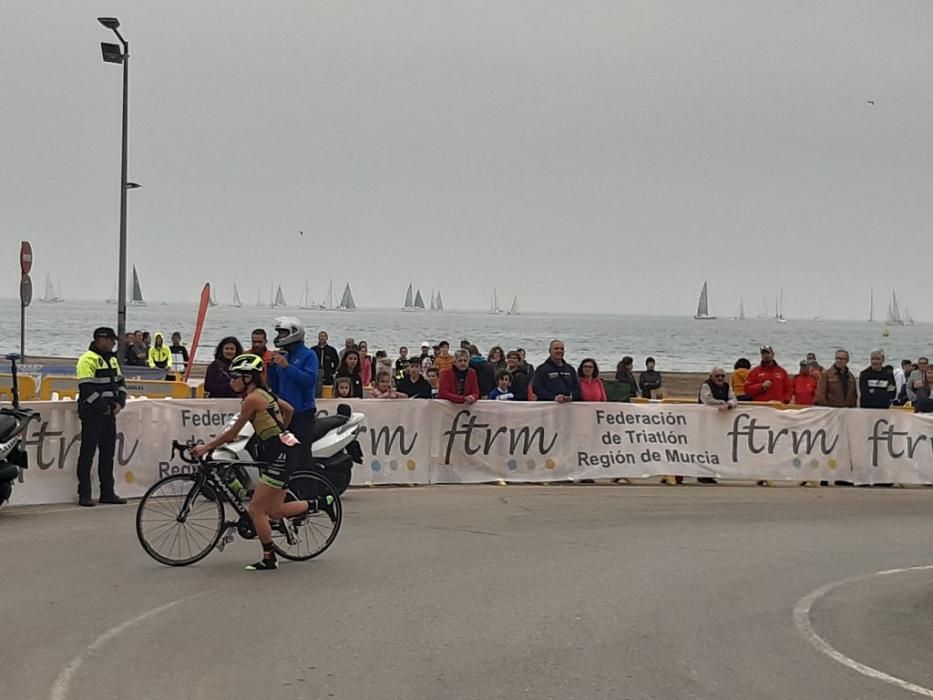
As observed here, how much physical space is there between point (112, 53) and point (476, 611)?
1913cm

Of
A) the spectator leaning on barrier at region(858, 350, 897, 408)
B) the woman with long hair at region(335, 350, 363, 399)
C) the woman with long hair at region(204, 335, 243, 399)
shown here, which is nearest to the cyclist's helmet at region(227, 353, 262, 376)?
the woman with long hair at region(204, 335, 243, 399)

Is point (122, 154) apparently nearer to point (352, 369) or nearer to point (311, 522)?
point (352, 369)

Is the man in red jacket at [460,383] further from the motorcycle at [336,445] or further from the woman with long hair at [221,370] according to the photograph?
the woman with long hair at [221,370]

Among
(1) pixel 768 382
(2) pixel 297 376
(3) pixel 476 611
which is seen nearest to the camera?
(3) pixel 476 611

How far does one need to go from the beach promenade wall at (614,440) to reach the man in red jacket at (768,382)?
3.48 feet

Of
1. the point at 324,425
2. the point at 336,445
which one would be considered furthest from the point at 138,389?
the point at 336,445

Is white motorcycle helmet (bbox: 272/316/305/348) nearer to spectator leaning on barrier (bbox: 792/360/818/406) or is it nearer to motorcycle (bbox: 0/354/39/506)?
motorcycle (bbox: 0/354/39/506)

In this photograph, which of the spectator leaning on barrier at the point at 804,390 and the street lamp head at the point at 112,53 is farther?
the street lamp head at the point at 112,53

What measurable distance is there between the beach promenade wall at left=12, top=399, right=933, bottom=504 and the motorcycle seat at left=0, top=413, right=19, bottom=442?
96.7 inches

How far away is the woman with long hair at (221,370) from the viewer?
16234 mm

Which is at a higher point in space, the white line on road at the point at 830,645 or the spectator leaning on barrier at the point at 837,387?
the spectator leaning on barrier at the point at 837,387

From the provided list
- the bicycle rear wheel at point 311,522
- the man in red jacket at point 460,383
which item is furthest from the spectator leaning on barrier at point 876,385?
the bicycle rear wheel at point 311,522

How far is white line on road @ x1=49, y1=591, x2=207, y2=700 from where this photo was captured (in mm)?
6684

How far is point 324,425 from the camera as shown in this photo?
14.0m
